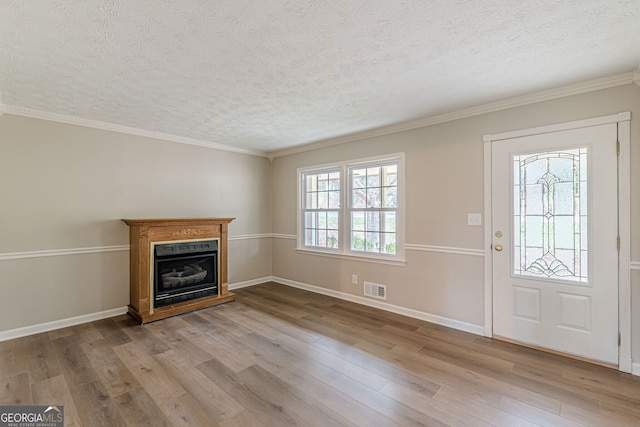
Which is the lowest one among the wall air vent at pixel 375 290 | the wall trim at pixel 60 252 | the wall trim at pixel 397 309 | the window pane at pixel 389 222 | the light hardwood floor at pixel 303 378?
the light hardwood floor at pixel 303 378

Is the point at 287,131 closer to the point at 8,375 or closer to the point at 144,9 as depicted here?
the point at 144,9

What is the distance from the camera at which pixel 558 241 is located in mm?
2611

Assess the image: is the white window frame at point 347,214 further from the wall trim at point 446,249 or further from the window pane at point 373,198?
the window pane at point 373,198

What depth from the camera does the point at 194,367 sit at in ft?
7.95

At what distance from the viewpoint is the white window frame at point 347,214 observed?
367 cm

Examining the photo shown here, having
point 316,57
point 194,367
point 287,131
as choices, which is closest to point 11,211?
point 194,367

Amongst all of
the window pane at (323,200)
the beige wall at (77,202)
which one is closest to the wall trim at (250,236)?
the beige wall at (77,202)

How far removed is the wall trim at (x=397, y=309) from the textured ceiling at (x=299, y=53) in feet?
7.84

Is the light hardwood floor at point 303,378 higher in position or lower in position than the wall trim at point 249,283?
lower

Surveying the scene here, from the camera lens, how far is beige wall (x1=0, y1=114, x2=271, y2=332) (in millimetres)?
3012

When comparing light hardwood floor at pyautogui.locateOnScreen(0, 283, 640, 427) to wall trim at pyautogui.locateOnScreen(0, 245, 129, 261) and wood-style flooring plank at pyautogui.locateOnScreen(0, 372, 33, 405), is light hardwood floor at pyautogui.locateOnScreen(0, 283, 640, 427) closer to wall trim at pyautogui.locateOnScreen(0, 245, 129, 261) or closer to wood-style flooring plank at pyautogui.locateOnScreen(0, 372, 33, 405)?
wood-style flooring plank at pyautogui.locateOnScreen(0, 372, 33, 405)

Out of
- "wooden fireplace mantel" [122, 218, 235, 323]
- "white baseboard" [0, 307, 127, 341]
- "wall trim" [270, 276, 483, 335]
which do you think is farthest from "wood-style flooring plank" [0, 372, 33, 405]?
"wall trim" [270, 276, 483, 335]

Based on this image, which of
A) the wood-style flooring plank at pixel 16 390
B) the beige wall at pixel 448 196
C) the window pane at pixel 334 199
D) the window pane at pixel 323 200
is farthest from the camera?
the window pane at pixel 323 200

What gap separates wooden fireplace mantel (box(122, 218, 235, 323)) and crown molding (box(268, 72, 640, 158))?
2362mm
